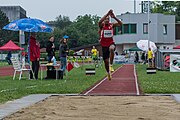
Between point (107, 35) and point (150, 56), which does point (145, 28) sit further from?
point (107, 35)

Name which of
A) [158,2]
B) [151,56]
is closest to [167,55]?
[151,56]

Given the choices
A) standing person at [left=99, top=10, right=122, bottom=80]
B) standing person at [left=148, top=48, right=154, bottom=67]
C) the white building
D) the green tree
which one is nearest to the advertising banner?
standing person at [left=148, top=48, right=154, bottom=67]

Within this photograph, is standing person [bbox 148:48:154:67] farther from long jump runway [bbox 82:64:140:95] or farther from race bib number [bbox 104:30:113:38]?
race bib number [bbox 104:30:113:38]

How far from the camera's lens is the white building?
71.2m

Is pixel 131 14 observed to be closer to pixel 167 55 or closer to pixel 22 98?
pixel 167 55

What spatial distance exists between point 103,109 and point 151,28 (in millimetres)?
62768

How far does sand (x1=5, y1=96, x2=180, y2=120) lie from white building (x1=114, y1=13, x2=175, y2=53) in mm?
60193

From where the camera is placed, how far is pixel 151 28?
7112 centimetres

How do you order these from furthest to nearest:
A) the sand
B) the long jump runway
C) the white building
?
the white building
the long jump runway
the sand

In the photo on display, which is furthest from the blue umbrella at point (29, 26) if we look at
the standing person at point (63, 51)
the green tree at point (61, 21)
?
the green tree at point (61, 21)

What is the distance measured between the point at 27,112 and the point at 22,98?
9.80ft

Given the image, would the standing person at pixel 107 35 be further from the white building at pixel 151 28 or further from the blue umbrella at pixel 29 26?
the white building at pixel 151 28

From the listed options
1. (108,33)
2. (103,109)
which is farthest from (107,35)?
(103,109)

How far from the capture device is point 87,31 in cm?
11531
